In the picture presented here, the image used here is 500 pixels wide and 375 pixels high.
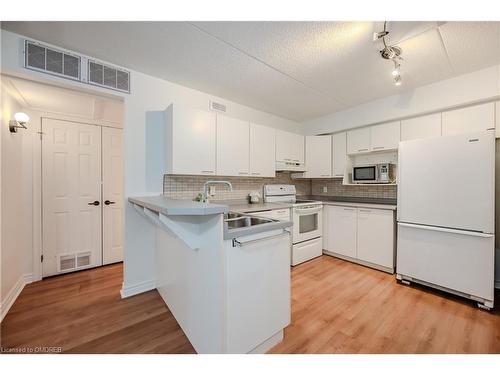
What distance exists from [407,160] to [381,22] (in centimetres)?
157

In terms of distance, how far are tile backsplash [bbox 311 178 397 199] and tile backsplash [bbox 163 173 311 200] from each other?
0.21m

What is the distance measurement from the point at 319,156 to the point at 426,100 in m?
1.59

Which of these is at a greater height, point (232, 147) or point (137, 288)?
point (232, 147)

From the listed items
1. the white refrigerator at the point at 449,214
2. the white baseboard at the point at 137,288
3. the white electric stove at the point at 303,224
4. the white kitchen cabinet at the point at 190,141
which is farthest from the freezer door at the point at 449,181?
the white baseboard at the point at 137,288

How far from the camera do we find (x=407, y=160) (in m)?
2.50

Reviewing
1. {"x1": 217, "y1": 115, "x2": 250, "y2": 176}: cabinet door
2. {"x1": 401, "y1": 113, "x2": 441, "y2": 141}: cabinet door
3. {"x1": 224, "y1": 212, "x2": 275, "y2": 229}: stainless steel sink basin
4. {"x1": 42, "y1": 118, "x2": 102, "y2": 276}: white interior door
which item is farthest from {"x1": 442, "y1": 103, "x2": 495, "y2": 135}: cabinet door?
{"x1": 42, "y1": 118, "x2": 102, "y2": 276}: white interior door

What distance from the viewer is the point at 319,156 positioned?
3799mm

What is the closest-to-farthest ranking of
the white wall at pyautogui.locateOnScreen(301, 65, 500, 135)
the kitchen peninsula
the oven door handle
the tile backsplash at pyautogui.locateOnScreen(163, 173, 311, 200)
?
the kitchen peninsula
the white wall at pyautogui.locateOnScreen(301, 65, 500, 135)
the tile backsplash at pyautogui.locateOnScreen(163, 173, 311, 200)
the oven door handle

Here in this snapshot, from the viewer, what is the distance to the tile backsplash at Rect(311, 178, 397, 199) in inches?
132

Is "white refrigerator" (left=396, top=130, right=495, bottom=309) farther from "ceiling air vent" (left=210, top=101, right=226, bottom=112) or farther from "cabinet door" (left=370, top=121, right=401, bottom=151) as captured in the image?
"ceiling air vent" (left=210, top=101, right=226, bottom=112)

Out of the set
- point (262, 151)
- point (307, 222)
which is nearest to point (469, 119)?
point (307, 222)

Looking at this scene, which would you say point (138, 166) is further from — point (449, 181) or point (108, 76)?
point (449, 181)

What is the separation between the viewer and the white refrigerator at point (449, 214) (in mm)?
2006
